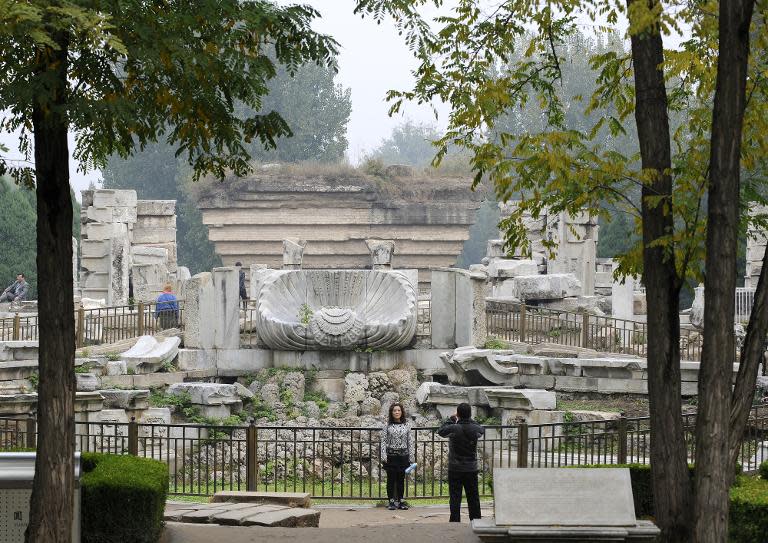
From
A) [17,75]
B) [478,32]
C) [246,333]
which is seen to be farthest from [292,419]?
[17,75]

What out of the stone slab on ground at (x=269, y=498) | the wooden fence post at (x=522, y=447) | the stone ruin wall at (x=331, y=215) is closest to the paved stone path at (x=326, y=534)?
the stone slab on ground at (x=269, y=498)

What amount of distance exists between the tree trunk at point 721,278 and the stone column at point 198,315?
14.0 m

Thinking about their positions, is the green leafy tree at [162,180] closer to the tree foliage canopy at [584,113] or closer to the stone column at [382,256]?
Result: the stone column at [382,256]

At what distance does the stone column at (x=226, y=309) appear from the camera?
21.6 m

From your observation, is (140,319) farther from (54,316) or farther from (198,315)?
(54,316)

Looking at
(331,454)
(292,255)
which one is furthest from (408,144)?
(331,454)

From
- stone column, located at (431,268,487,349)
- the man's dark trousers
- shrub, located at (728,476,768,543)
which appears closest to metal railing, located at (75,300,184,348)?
stone column, located at (431,268,487,349)

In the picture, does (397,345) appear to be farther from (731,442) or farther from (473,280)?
(731,442)

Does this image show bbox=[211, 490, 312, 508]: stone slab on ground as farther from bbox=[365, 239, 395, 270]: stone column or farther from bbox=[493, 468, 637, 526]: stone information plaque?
bbox=[365, 239, 395, 270]: stone column

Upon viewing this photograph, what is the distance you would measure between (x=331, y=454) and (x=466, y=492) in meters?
3.40

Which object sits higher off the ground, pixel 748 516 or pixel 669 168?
pixel 669 168

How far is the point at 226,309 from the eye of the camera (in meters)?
21.7

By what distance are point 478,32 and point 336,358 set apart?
11045 millimetres

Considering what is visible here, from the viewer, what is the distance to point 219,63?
927 centimetres
